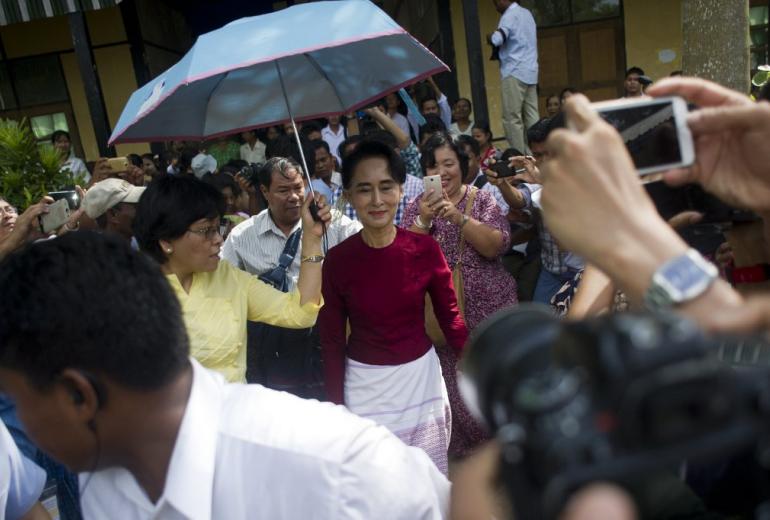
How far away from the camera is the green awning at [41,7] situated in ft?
23.1

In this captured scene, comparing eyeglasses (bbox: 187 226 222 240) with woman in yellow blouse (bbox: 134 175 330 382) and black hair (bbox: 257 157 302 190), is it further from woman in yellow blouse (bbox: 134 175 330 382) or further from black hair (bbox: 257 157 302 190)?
black hair (bbox: 257 157 302 190)

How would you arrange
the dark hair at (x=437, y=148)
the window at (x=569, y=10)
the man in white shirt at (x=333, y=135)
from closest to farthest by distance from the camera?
the dark hair at (x=437, y=148)
the man in white shirt at (x=333, y=135)
the window at (x=569, y=10)

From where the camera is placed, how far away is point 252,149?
953 cm

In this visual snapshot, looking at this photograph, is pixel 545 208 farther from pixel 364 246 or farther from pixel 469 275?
pixel 469 275

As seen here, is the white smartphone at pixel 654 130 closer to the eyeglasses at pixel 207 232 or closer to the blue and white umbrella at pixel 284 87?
the eyeglasses at pixel 207 232

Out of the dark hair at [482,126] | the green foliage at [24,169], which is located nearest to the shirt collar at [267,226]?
the green foliage at [24,169]

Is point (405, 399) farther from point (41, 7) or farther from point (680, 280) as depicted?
point (41, 7)

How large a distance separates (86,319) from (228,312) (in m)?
1.40

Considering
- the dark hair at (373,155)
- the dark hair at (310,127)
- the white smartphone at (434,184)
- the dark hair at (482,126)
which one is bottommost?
the dark hair at (482,126)

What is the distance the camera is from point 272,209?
3682mm

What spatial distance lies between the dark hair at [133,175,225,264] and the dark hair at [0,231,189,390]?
132 cm

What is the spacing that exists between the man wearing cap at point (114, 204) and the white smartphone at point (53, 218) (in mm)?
150

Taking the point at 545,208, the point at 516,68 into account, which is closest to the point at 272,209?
the point at 545,208

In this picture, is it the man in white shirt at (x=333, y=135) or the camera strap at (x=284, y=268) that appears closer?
the camera strap at (x=284, y=268)
